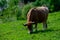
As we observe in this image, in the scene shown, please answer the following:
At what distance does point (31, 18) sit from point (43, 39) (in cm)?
252

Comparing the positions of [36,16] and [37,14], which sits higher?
[37,14]

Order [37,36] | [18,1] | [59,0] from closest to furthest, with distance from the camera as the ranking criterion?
[37,36]
[59,0]
[18,1]

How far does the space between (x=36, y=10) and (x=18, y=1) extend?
35.0m

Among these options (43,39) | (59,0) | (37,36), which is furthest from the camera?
(59,0)

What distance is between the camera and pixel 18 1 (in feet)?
165

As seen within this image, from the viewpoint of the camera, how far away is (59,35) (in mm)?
13875

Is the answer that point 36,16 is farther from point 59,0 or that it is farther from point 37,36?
point 59,0

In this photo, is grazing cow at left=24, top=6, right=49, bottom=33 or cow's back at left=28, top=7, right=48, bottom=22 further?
cow's back at left=28, top=7, right=48, bottom=22

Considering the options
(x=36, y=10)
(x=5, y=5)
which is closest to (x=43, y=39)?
(x=36, y=10)

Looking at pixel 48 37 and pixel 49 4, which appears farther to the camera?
pixel 49 4

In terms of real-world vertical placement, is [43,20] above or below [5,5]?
above

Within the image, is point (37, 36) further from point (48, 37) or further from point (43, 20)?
point (43, 20)

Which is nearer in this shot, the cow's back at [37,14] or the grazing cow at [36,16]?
the grazing cow at [36,16]

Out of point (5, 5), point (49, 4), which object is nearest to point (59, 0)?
point (49, 4)
